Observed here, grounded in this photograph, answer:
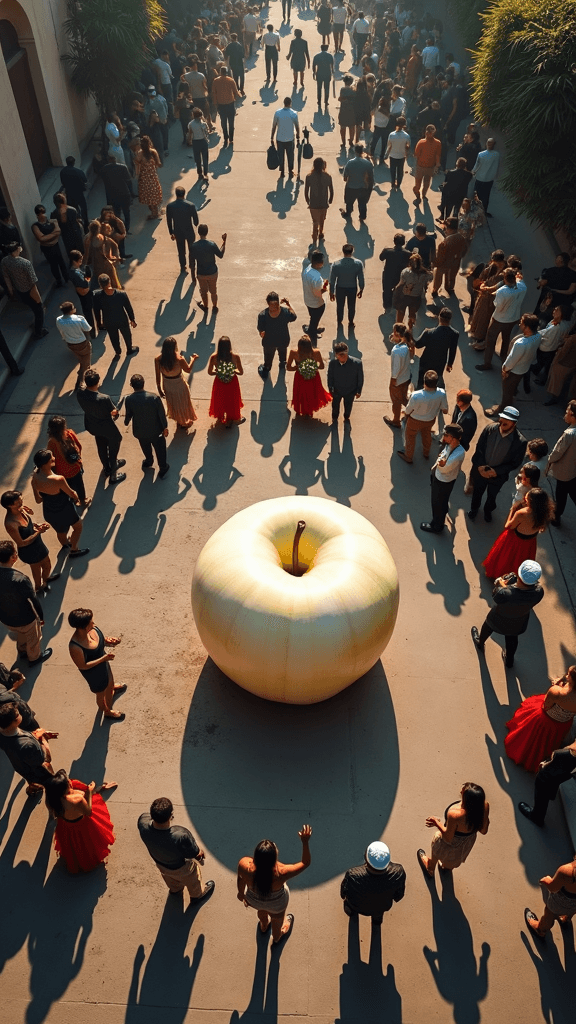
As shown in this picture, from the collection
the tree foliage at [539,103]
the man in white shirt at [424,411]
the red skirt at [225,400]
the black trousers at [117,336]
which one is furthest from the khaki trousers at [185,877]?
the tree foliage at [539,103]

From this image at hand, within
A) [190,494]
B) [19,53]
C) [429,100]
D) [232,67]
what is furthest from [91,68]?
[190,494]

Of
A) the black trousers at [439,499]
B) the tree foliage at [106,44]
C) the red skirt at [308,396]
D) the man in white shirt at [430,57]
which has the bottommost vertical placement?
the black trousers at [439,499]

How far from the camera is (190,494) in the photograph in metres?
10.1

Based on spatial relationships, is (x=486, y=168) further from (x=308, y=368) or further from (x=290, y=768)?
(x=290, y=768)

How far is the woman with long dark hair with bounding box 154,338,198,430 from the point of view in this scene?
1009cm

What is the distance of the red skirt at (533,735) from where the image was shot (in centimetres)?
688

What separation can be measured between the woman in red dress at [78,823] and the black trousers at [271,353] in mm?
7020

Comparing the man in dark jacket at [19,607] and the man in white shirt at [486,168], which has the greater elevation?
the man in white shirt at [486,168]

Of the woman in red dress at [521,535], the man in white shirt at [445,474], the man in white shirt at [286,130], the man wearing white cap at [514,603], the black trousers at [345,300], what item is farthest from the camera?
the man in white shirt at [286,130]

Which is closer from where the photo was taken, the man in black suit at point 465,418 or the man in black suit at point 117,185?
the man in black suit at point 465,418

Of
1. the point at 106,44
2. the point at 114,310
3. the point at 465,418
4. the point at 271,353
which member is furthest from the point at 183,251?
the point at 465,418

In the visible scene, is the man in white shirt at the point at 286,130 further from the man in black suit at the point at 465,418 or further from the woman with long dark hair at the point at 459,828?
the woman with long dark hair at the point at 459,828

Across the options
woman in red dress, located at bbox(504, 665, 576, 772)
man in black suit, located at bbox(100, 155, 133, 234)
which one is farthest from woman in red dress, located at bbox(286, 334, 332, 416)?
man in black suit, located at bbox(100, 155, 133, 234)

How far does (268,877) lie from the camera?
5391 mm
